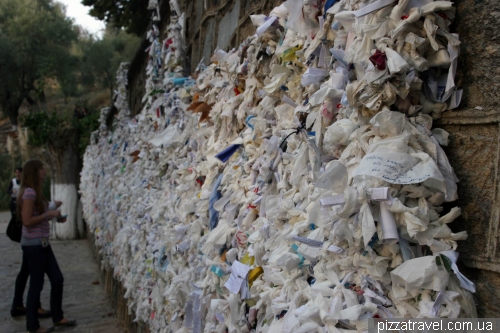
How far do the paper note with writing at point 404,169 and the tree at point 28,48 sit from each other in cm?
2418

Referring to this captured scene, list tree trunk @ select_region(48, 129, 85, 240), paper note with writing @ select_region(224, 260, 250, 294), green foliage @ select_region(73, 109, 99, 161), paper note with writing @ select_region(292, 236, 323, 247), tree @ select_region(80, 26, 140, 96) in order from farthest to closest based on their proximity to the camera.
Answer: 1. tree @ select_region(80, 26, 140, 96)
2. green foliage @ select_region(73, 109, 99, 161)
3. tree trunk @ select_region(48, 129, 85, 240)
4. paper note with writing @ select_region(224, 260, 250, 294)
5. paper note with writing @ select_region(292, 236, 323, 247)

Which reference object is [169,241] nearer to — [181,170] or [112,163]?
[181,170]

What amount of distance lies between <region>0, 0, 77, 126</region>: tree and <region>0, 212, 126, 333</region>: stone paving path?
15246 millimetres

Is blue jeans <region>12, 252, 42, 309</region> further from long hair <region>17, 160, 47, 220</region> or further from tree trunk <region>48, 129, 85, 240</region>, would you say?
tree trunk <region>48, 129, 85, 240</region>

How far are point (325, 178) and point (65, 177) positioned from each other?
11.9m

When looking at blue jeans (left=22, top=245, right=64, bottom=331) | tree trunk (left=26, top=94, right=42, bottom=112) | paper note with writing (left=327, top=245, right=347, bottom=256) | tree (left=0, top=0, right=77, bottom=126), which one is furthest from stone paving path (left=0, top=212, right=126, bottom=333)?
tree trunk (left=26, top=94, right=42, bottom=112)

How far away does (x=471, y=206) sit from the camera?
1161 millimetres

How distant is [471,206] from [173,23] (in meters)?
3.21

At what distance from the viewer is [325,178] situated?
1.29 meters

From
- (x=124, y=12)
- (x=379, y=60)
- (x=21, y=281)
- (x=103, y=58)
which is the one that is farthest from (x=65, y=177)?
(x=103, y=58)

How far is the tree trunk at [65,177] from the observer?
1202cm

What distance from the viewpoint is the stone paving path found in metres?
5.32

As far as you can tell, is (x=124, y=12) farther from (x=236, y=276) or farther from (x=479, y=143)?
(x=479, y=143)

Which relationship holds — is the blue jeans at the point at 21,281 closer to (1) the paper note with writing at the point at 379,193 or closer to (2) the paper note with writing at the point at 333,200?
(2) the paper note with writing at the point at 333,200
